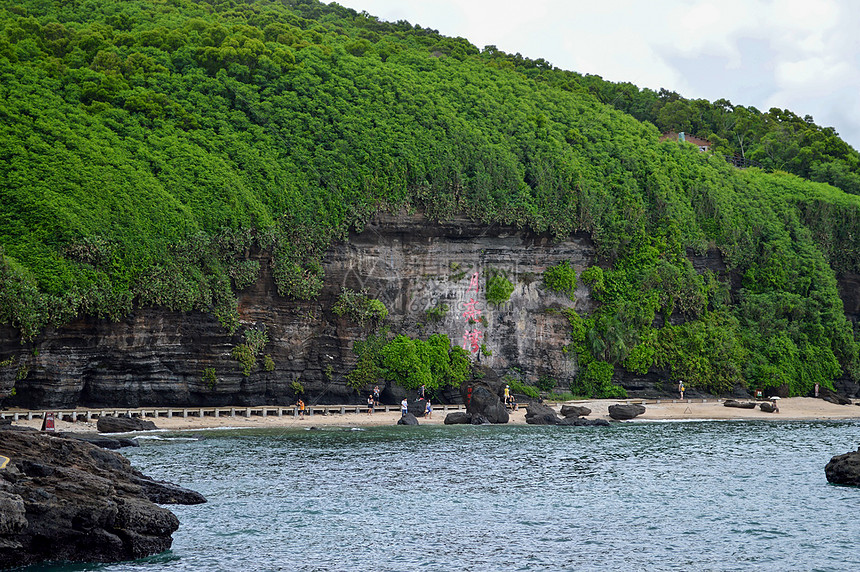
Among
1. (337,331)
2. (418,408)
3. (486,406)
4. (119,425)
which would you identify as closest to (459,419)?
(486,406)

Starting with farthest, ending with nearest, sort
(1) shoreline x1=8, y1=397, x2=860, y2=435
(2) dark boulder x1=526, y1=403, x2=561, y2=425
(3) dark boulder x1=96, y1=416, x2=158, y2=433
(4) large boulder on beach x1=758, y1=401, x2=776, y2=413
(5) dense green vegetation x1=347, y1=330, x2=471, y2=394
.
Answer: (4) large boulder on beach x1=758, y1=401, x2=776, y2=413 < (5) dense green vegetation x1=347, y1=330, x2=471, y2=394 < (2) dark boulder x1=526, y1=403, x2=561, y2=425 < (1) shoreline x1=8, y1=397, x2=860, y2=435 < (3) dark boulder x1=96, y1=416, x2=158, y2=433

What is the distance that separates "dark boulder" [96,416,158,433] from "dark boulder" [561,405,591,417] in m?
23.6

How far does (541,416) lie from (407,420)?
8010 millimetres

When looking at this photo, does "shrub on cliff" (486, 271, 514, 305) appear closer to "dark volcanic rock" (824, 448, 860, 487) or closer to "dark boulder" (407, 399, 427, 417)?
"dark boulder" (407, 399, 427, 417)

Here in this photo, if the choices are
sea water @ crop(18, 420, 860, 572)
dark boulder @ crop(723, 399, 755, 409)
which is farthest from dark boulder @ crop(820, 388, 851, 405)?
sea water @ crop(18, 420, 860, 572)

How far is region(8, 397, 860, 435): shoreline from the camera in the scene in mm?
44469

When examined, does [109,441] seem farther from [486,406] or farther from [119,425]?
[486,406]

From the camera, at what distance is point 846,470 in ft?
99.8

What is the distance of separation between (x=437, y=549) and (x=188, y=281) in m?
30.3

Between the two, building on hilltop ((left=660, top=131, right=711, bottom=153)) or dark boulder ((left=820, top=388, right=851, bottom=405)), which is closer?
dark boulder ((left=820, top=388, right=851, bottom=405))

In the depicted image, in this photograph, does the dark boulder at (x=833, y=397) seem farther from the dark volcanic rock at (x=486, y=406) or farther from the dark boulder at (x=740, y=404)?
the dark volcanic rock at (x=486, y=406)

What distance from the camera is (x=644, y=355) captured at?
60.2 metres

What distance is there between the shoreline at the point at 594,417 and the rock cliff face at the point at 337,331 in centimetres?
235

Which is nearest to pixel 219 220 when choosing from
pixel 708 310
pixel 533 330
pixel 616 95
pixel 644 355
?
pixel 533 330
